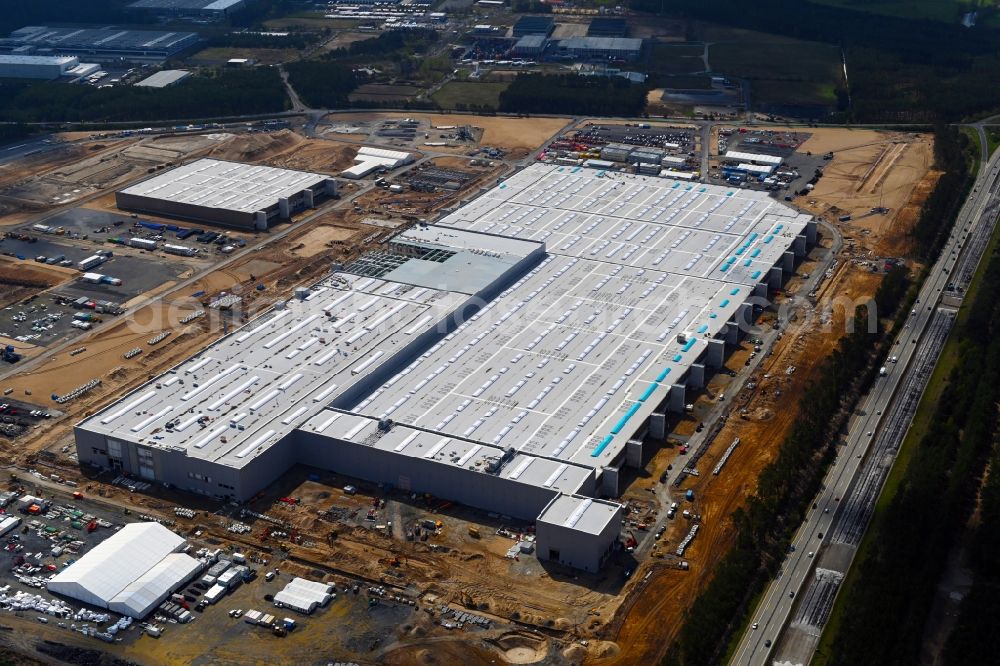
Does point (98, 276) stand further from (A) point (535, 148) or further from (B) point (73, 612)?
(A) point (535, 148)

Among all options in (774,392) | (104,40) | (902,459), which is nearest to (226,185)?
(774,392)

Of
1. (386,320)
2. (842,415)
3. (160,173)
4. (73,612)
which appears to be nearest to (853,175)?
(842,415)

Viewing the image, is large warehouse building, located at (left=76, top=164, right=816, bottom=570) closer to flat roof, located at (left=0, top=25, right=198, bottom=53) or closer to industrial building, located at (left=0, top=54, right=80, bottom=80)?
industrial building, located at (left=0, top=54, right=80, bottom=80)

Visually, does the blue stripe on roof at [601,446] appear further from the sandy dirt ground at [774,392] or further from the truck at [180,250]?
the truck at [180,250]

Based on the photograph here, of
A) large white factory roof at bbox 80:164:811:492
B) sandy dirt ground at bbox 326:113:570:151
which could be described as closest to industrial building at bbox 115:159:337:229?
large white factory roof at bbox 80:164:811:492

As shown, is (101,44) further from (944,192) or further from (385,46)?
(944,192)
